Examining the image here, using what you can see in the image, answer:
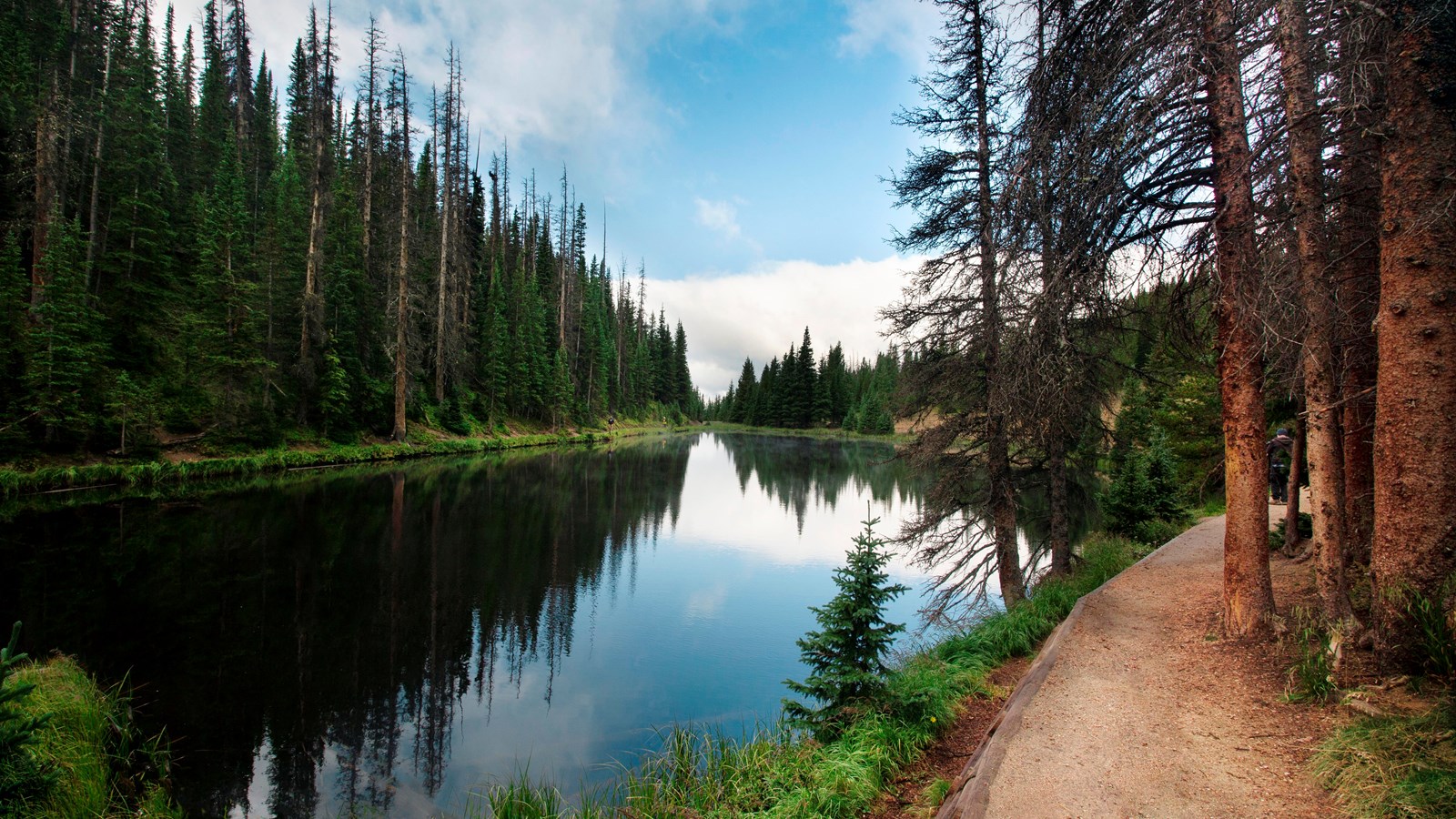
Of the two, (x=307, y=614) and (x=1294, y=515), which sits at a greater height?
A: (x=1294, y=515)

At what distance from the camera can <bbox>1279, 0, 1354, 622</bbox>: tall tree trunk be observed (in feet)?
14.3

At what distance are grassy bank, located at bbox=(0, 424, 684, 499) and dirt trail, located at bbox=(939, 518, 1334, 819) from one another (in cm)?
2267

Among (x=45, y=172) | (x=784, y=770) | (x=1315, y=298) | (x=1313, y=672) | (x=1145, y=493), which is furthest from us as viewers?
(x=45, y=172)

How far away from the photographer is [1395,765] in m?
2.89

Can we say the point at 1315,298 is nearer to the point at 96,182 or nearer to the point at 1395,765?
the point at 1395,765

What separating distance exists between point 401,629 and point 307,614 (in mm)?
1618

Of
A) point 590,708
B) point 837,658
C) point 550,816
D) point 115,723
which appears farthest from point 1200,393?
point 115,723

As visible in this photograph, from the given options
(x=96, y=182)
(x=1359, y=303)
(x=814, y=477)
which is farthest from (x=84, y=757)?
(x=96, y=182)

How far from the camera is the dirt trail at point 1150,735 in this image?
3227 millimetres

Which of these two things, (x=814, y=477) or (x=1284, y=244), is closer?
(x=1284, y=244)

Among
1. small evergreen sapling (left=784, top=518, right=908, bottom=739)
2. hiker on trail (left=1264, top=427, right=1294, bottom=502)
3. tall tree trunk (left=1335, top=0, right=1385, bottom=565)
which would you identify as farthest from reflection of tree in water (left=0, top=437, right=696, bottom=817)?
hiker on trail (left=1264, top=427, right=1294, bottom=502)

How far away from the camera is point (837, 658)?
538cm

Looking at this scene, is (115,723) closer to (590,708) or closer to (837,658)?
(590,708)

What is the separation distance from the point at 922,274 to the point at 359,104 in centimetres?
4761
